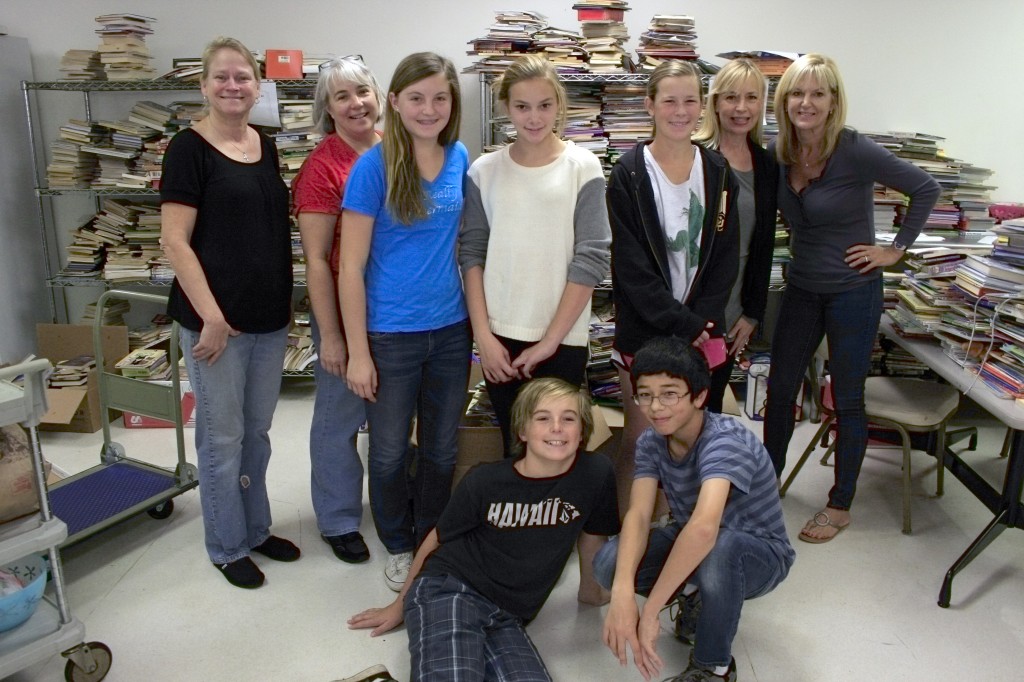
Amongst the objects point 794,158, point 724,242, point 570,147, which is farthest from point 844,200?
point 570,147

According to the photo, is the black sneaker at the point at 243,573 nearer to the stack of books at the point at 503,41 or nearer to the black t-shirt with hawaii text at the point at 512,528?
the black t-shirt with hawaii text at the point at 512,528

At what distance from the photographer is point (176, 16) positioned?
398 cm

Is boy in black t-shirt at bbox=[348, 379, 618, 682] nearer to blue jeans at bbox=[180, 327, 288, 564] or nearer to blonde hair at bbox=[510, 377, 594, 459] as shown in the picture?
blonde hair at bbox=[510, 377, 594, 459]

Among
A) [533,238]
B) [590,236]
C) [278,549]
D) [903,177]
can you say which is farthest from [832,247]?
[278,549]

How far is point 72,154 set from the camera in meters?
3.85

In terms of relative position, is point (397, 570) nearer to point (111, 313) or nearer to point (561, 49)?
point (561, 49)

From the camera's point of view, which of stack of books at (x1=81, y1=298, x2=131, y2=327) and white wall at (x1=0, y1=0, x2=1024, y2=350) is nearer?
white wall at (x1=0, y1=0, x2=1024, y2=350)

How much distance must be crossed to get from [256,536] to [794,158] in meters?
2.13

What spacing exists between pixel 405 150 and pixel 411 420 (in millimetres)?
779

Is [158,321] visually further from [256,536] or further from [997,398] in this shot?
[997,398]

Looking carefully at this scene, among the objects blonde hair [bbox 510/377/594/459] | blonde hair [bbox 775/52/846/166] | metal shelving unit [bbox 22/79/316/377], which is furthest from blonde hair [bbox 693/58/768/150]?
metal shelving unit [bbox 22/79/316/377]

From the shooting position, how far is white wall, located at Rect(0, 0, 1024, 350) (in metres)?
3.92

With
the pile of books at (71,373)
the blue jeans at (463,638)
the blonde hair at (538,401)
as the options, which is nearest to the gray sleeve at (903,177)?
the blonde hair at (538,401)

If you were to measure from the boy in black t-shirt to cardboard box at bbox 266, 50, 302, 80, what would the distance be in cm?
234
